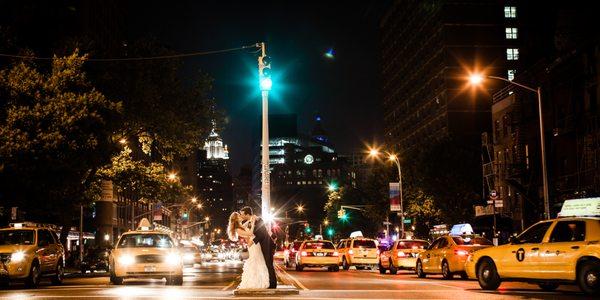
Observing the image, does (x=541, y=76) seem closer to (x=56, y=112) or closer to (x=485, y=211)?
(x=485, y=211)

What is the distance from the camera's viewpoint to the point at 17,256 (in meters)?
23.0

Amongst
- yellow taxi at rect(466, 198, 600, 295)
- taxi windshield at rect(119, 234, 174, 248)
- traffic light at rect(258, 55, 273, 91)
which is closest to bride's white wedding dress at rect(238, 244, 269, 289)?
traffic light at rect(258, 55, 273, 91)

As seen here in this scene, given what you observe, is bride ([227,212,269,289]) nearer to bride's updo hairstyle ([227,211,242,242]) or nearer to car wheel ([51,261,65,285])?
Result: bride's updo hairstyle ([227,211,242,242])

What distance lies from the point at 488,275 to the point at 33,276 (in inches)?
534

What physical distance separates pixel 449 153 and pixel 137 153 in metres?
49.4

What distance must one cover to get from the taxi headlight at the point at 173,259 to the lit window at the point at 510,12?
3256 inches

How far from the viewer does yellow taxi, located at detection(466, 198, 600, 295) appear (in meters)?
16.8

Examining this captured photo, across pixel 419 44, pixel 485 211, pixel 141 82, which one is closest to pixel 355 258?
pixel 141 82

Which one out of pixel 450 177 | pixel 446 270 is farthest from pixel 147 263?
pixel 450 177

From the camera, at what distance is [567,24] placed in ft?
161

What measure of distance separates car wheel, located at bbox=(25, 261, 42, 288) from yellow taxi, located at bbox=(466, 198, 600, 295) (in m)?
13.0

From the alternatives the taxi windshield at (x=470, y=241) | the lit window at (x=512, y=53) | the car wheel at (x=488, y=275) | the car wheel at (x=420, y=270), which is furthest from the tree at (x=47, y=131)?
the lit window at (x=512, y=53)

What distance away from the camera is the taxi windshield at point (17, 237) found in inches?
963

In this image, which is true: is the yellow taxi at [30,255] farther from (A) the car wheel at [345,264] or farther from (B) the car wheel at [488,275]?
(A) the car wheel at [345,264]
